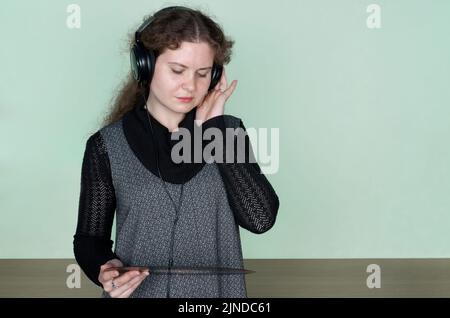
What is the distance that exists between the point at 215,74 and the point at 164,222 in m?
0.32

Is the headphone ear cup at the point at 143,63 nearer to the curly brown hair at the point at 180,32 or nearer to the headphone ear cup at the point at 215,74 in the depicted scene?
the curly brown hair at the point at 180,32

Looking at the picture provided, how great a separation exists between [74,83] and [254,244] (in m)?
0.98

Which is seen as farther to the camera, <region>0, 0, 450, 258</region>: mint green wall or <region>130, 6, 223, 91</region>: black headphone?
<region>0, 0, 450, 258</region>: mint green wall

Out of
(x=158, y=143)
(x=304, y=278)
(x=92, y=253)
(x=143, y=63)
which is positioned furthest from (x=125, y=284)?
(x=304, y=278)

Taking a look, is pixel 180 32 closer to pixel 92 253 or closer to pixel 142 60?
pixel 142 60

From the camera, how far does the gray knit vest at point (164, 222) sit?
4.45ft

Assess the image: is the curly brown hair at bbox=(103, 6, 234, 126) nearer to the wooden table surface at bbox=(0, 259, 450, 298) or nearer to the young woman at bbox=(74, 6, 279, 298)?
the young woman at bbox=(74, 6, 279, 298)

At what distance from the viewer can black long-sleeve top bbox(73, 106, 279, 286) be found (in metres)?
1.34

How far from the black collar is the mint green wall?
4.52 feet

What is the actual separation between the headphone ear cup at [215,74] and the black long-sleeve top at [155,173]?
9 centimetres

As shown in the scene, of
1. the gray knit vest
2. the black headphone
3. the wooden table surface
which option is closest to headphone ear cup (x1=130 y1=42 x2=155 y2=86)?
the black headphone

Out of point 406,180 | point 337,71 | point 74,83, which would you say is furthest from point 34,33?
point 406,180

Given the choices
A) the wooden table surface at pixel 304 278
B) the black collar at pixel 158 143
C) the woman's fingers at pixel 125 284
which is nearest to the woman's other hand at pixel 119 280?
the woman's fingers at pixel 125 284

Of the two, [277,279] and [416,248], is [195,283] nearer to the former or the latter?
[277,279]
